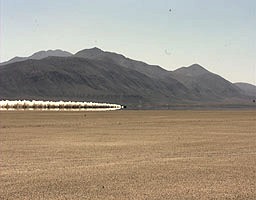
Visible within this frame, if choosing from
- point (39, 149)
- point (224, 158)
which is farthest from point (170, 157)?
point (39, 149)

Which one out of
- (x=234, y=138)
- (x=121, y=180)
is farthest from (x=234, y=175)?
(x=234, y=138)

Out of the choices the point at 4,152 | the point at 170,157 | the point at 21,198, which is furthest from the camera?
the point at 4,152

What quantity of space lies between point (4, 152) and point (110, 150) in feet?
12.8

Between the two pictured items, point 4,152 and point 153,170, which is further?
A: point 4,152

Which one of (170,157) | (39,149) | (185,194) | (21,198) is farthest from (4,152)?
(185,194)

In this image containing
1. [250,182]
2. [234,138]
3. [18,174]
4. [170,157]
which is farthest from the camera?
[234,138]

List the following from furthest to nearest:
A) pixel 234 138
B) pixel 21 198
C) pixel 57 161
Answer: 1. pixel 234 138
2. pixel 57 161
3. pixel 21 198

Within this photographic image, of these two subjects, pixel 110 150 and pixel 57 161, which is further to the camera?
pixel 110 150

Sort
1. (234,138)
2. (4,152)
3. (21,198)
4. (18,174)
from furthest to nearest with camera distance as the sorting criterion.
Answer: (234,138) → (4,152) → (18,174) → (21,198)

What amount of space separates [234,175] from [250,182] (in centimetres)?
104

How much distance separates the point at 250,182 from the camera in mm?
11523

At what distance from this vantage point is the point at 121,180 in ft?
38.5

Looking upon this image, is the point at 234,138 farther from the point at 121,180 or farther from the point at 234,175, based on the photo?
the point at 121,180

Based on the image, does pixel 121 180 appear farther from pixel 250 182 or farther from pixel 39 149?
pixel 39 149
